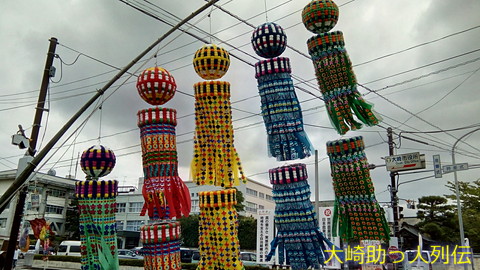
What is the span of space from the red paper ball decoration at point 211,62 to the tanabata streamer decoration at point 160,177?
1.82 ft

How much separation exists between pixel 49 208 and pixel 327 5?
34345mm

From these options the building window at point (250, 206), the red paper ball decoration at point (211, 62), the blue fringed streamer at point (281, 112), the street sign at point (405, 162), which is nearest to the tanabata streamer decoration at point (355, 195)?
the blue fringed streamer at point (281, 112)

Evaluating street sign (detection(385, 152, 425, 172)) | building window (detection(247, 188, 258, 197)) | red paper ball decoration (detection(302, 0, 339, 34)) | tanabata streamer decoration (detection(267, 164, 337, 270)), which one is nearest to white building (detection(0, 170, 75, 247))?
building window (detection(247, 188, 258, 197))

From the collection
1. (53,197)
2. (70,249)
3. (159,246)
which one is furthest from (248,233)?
(159,246)

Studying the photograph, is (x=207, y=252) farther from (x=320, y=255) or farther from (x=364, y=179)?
(x=364, y=179)

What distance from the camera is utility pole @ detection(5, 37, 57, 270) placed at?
650 centimetres

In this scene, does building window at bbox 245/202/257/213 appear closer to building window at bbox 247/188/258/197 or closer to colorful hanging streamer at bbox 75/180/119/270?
building window at bbox 247/188/258/197

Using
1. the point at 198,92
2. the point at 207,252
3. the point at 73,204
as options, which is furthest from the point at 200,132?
the point at 73,204

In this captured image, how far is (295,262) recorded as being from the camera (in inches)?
167

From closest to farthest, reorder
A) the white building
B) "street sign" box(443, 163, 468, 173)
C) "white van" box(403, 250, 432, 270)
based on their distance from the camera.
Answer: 1. "white van" box(403, 250, 432, 270)
2. "street sign" box(443, 163, 468, 173)
3. the white building

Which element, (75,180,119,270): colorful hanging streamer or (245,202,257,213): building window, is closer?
(75,180,119,270): colorful hanging streamer

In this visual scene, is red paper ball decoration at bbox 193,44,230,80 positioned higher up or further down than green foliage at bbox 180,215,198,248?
higher up

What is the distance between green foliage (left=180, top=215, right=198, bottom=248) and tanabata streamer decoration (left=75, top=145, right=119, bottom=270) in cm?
2106

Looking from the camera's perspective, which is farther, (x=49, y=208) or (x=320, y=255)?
(x=49, y=208)
